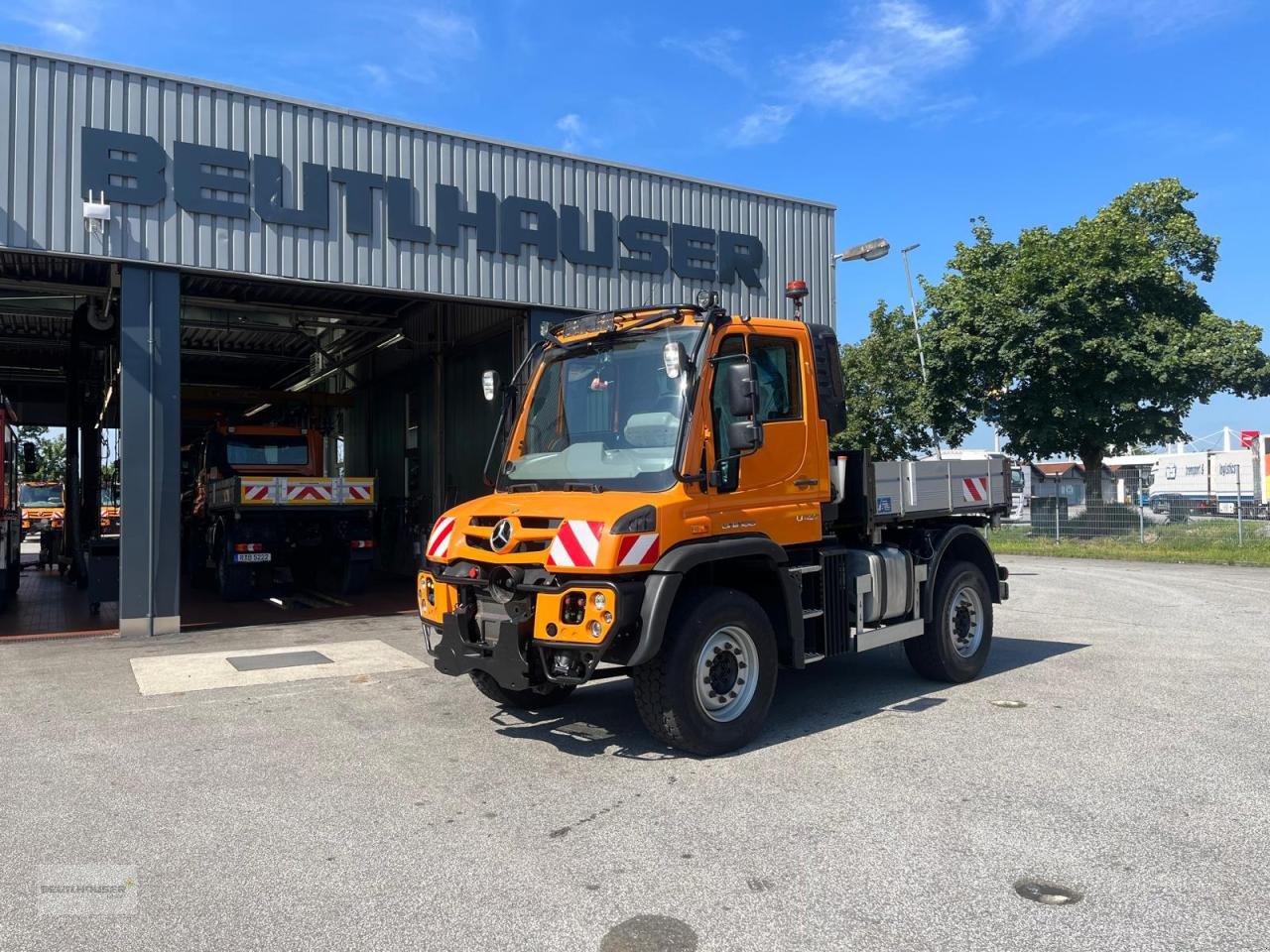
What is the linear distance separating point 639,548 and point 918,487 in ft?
11.4

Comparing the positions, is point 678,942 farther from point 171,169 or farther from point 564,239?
point 564,239

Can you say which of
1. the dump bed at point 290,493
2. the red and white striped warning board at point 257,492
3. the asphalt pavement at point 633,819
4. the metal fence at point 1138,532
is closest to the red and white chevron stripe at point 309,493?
the dump bed at point 290,493

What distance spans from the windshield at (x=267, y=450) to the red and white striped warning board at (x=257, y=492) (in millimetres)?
3593

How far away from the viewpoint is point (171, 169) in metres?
11.3

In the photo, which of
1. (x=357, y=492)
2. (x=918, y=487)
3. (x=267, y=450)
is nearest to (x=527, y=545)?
(x=918, y=487)

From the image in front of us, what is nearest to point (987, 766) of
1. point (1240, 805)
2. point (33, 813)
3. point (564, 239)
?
point (1240, 805)

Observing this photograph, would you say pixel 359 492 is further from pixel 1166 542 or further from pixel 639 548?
pixel 1166 542

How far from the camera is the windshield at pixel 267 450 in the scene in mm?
A: 18297

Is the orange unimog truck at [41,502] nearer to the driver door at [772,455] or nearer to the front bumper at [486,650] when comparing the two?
the front bumper at [486,650]

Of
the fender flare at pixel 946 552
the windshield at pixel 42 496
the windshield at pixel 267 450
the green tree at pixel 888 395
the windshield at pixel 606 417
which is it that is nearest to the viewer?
the windshield at pixel 606 417

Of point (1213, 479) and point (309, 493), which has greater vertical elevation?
point (1213, 479)

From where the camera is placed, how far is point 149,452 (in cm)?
1148

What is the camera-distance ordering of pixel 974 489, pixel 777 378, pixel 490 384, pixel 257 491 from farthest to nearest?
pixel 257 491
pixel 974 489
pixel 490 384
pixel 777 378

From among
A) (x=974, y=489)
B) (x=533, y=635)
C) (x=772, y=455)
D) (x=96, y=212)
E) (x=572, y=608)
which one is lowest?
(x=533, y=635)
